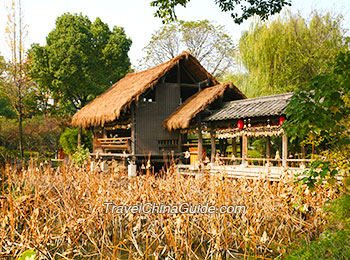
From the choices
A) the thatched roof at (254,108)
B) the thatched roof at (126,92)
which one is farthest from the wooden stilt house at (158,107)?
the thatched roof at (254,108)

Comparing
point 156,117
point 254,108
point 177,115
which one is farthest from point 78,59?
point 254,108

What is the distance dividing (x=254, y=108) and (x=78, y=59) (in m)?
11.0

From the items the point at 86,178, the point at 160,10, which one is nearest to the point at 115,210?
the point at 86,178

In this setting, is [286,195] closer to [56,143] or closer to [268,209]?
[268,209]

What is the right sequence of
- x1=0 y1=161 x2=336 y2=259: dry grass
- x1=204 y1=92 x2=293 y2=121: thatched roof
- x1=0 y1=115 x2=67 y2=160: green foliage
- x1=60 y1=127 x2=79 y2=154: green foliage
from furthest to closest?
x1=60 y1=127 x2=79 y2=154: green foliage, x1=0 y1=115 x2=67 y2=160: green foliage, x1=204 y1=92 x2=293 y2=121: thatched roof, x1=0 y1=161 x2=336 y2=259: dry grass

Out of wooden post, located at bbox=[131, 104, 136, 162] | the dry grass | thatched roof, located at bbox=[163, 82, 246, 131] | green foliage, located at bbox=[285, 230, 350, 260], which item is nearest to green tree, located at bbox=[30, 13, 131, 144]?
wooden post, located at bbox=[131, 104, 136, 162]

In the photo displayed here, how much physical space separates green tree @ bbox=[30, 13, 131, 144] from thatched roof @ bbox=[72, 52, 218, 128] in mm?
3746

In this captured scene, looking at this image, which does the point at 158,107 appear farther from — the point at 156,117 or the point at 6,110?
the point at 6,110

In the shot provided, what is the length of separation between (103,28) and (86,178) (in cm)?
1543

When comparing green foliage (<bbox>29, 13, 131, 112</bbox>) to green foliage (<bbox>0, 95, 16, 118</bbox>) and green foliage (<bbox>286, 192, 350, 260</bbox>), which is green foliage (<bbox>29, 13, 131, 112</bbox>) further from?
green foliage (<bbox>286, 192, 350, 260</bbox>)

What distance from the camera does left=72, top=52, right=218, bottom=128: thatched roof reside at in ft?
38.4

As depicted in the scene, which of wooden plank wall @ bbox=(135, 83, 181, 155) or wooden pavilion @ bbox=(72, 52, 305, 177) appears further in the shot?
wooden plank wall @ bbox=(135, 83, 181, 155)

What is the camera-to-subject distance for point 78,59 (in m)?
17.7

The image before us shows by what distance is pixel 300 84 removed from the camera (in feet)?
43.0
